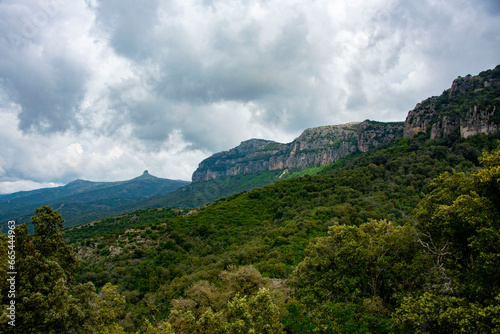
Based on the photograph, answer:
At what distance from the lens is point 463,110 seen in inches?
3935

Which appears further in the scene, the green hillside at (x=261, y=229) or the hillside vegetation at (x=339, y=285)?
the green hillside at (x=261, y=229)

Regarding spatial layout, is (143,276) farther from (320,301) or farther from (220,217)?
(320,301)

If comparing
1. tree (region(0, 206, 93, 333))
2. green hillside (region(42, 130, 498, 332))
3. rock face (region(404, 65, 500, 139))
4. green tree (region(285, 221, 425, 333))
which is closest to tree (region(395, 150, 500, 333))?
green tree (region(285, 221, 425, 333))

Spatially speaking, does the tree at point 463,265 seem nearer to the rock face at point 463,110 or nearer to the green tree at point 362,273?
the green tree at point 362,273

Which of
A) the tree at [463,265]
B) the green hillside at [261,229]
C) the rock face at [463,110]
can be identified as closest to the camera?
the tree at [463,265]

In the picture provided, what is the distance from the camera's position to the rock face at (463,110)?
8950cm

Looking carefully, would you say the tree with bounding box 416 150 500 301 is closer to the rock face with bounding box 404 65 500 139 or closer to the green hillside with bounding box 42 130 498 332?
the green hillside with bounding box 42 130 498 332

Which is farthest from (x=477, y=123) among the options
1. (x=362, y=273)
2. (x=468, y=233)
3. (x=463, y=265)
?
(x=362, y=273)

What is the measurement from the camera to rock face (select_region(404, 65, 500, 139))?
89.5 metres

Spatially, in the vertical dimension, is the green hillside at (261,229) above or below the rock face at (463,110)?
below

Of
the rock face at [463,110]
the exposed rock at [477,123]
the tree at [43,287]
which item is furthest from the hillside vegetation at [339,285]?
the rock face at [463,110]

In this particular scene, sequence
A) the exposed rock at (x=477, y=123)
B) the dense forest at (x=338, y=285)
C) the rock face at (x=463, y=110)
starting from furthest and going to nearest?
the rock face at (x=463, y=110), the exposed rock at (x=477, y=123), the dense forest at (x=338, y=285)

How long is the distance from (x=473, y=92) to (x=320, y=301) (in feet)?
505

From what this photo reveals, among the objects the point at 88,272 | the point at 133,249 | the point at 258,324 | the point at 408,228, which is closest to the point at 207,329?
the point at 258,324
